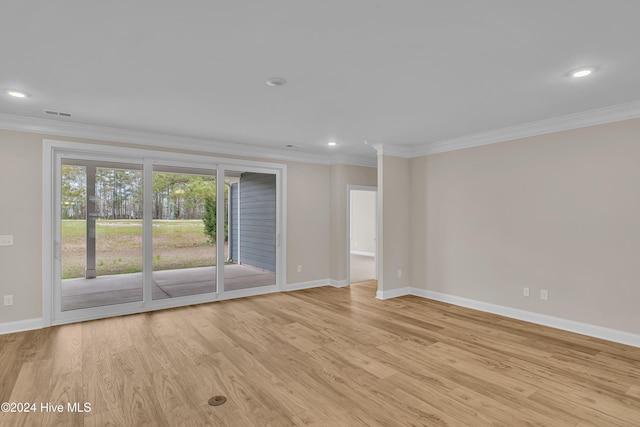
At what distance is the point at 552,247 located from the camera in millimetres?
4230

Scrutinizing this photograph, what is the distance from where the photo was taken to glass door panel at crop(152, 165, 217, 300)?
510cm

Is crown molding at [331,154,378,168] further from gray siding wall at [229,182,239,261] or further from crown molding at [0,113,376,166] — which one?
gray siding wall at [229,182,239,261]

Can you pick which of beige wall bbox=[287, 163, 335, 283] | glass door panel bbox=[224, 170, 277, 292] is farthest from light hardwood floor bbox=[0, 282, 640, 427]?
beige wall bbox=[287, 163, 335, 283]

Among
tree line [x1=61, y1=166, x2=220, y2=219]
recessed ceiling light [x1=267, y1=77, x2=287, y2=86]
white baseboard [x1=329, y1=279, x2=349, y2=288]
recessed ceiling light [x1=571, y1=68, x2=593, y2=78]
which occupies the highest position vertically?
recessed ceiling light [x1=267, y1=77, x2=287, y2=86]

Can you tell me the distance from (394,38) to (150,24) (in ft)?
5.08

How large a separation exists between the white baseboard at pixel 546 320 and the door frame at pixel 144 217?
2939 mm

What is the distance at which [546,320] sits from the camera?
4.26 metres

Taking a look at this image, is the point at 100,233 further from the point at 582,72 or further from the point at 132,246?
the point at 582,72

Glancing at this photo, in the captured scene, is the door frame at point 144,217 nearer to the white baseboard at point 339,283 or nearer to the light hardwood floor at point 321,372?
the light hardwood floor at point 321,372

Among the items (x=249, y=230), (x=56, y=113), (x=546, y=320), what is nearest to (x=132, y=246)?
(x=249, y=230)

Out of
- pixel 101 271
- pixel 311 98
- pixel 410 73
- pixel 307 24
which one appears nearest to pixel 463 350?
pixel 410 73

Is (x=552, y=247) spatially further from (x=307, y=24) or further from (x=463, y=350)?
(x=307, y=24)

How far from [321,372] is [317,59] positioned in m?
2.65

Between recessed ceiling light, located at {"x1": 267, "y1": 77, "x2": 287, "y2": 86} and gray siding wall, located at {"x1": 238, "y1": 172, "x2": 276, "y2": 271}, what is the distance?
308 cm
